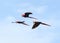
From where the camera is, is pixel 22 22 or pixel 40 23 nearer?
pixel 40 23

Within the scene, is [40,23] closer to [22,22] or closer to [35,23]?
[35,23]

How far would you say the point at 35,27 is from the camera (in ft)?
176

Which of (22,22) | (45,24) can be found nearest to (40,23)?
(45,24)

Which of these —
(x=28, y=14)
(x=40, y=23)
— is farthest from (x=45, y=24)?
(x=28, y=14)

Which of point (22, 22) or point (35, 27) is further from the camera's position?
point (22, 22)

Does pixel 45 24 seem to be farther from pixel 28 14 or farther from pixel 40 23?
pixel 28 14

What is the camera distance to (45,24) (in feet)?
177

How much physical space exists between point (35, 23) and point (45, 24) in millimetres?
2636

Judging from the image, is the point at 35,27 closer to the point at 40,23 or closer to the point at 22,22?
the point at 40,23

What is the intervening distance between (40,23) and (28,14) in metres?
3.64

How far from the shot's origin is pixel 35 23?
5544 centimetres

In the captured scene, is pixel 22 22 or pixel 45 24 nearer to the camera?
pixel 45 24

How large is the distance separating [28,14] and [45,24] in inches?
187

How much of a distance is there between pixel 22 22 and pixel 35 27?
5542mm
